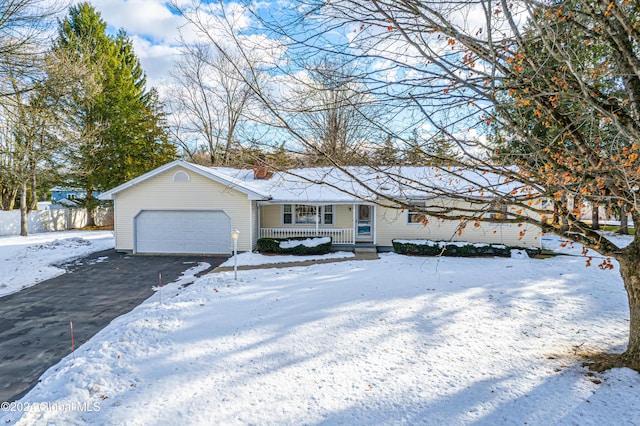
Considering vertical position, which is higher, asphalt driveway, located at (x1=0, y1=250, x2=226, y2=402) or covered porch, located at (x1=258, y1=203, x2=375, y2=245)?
covered porch, located at (x1=258, y1=203, x2=375, y2=245)

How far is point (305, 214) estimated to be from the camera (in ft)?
53.2

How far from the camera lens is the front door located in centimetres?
1592

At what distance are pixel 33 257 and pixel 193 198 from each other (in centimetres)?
668

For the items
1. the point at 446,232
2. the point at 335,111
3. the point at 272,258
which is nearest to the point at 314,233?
the point at 272,258

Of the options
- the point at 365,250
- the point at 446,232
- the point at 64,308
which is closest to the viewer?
the point at 64,308

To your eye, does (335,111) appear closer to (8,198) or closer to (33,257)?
(33,257)

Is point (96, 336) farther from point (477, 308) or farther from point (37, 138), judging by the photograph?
point (37, 138)

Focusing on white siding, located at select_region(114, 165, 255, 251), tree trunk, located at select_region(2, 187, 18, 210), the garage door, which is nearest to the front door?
white siding, located at select_region(114, 165, 255, 251)

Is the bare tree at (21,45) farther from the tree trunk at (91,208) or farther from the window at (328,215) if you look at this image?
the tree trunk at (91,208)

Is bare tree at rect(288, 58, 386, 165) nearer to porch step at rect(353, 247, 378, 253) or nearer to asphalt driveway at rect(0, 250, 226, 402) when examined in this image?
asphalt driveway at rect(0, 250, 226, 402)

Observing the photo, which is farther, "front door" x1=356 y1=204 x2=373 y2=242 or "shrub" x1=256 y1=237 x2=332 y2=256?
"front door" x1=356 y1=204 x2=373 y2=242

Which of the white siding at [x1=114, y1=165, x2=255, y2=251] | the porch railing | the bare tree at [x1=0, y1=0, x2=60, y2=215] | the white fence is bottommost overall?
the porch railing

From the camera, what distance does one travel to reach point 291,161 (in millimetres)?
3764

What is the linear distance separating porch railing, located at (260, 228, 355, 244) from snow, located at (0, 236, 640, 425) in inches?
276
